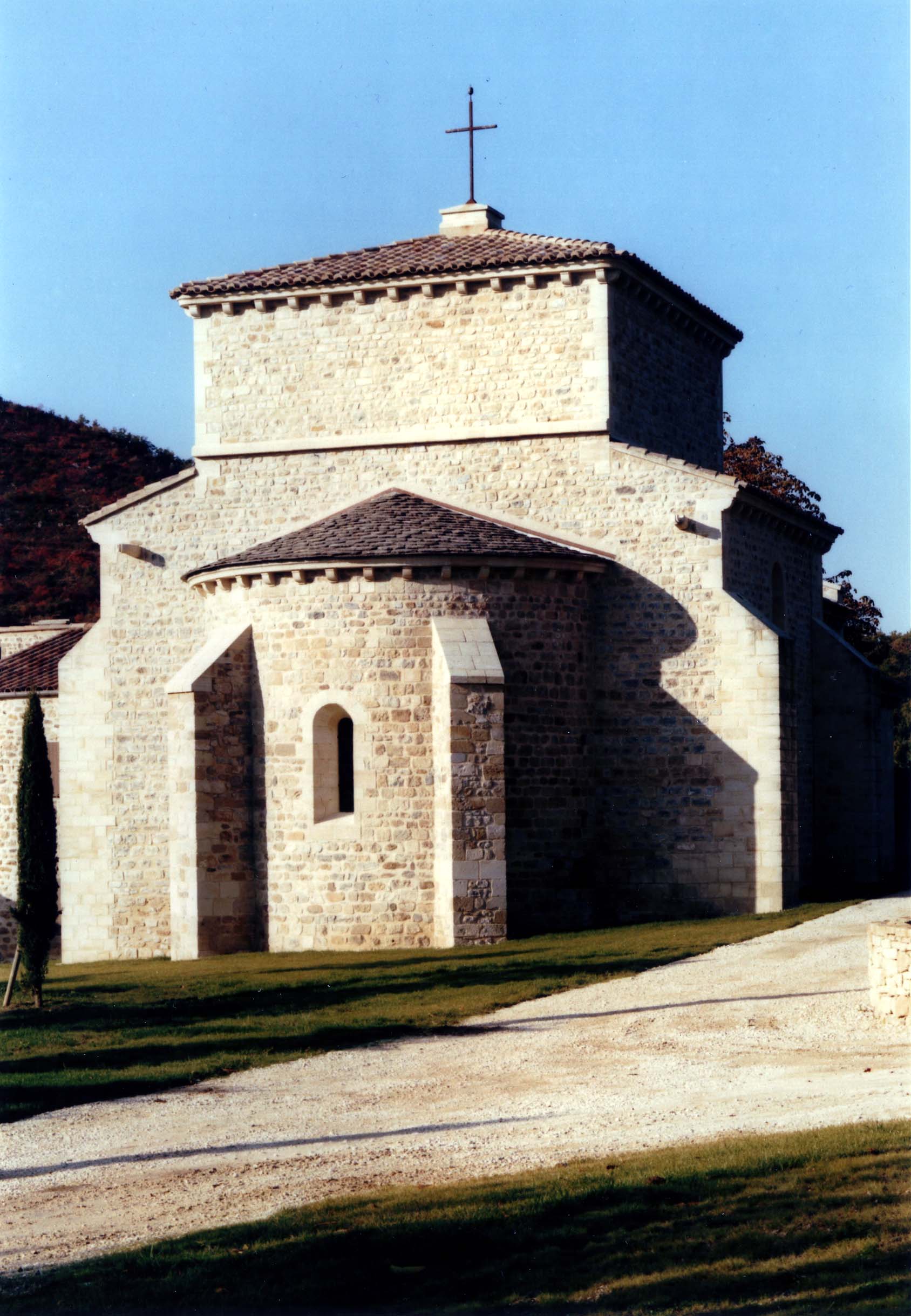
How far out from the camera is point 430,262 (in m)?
26.8

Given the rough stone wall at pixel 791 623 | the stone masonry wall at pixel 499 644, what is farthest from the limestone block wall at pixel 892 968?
the rough stone wall at pixel 791 623

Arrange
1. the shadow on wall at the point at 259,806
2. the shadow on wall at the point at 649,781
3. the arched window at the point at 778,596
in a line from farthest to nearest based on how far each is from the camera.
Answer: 1. the arched window at the point at 778,596
2. the shadow on wall at the point at 649,781
3. the shadow on wall at the point at 259,806

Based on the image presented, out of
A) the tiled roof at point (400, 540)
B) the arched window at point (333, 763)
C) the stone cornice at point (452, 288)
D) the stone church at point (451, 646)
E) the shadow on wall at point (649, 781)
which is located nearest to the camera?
the stone church at point (451, 646)

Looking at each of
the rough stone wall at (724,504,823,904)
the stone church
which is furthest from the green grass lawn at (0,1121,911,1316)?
the rough stone wall at (724,504,823,904)

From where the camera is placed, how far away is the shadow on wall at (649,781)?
2475 centimetres

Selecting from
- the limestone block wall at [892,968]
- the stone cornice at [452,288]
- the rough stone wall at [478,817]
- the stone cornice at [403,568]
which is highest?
Answer: the stone cornice at [452,288]

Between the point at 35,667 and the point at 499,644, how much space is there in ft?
44.2

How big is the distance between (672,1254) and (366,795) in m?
14.5

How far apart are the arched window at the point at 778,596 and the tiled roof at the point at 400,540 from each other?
454 cm

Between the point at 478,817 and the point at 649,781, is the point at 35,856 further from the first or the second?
the point at 649,781

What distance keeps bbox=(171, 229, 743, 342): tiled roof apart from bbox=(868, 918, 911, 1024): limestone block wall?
14.0 meters

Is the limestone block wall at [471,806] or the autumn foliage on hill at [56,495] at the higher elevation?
the autumn foliage on hill at [56,495]

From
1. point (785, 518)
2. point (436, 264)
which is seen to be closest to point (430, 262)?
point (436, 264)

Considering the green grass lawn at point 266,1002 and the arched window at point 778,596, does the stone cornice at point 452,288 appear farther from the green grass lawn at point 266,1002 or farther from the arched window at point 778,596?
the green grass lawn at point 266,1002
